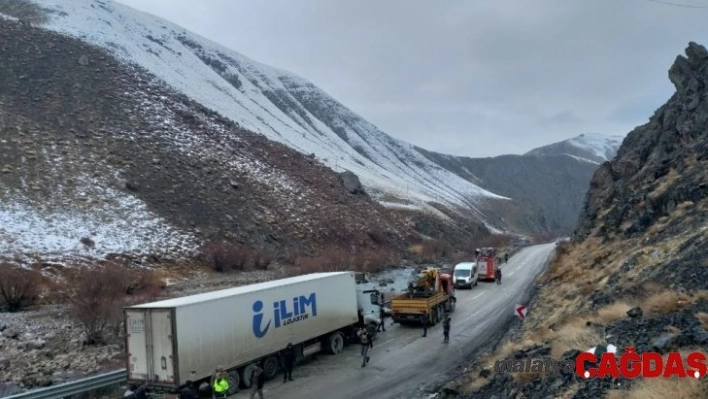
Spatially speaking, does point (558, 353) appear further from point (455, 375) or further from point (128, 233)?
point (128, 233)

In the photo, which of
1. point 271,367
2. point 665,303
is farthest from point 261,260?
point 665,303

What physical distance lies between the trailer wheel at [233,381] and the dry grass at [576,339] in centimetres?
939

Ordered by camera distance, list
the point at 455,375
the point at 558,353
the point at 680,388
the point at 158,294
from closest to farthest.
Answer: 1. the point at 680,388
2. the point at 558,353
3. the point at 455,375
4. the point at 158,294

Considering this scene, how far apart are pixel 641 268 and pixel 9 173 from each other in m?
40.1

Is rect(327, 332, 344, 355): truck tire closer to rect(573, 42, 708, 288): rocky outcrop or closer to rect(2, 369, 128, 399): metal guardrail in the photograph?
rect(2, 369, 128, 399): metal guardrail

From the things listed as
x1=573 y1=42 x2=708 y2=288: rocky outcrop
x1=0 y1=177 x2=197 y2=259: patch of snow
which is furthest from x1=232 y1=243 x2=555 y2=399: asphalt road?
x1=0 y1=177 x2=197 y2=259: patch of snow

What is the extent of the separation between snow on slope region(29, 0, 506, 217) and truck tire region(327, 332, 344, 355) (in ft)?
193

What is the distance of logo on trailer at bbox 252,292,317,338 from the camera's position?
16.7 meters

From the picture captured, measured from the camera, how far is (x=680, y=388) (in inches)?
264

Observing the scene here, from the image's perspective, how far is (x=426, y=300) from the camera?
24078 mm

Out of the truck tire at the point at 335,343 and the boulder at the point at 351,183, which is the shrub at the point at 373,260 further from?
the truck tire at the point at 335,343

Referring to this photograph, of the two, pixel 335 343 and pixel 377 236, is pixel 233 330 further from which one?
pixel 377 236

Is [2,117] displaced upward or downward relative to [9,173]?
upward

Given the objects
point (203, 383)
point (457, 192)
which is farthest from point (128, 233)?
point (457, 192)
